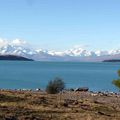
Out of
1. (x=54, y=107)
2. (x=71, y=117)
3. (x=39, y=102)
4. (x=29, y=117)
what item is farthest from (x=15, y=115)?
(x=39, y=102)

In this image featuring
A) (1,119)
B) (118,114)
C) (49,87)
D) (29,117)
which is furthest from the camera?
(49,87)

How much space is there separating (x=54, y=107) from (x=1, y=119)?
24.3ft

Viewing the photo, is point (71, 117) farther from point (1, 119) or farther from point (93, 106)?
point (93, 106)

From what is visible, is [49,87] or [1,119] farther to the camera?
[49,87]

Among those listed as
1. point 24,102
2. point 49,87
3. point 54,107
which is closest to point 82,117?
point 54,107

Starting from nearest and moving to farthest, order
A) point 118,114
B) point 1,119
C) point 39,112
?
point 1,119, point 39,112, point 118,114

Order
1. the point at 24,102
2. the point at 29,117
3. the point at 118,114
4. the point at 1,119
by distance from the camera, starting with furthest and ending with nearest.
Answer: the point at 24,102 → the point at 118,114 → the point at 29,117 → the point at 1,119

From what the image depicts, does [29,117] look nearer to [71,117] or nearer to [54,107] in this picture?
[71,117]

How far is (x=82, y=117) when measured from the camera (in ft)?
77.1

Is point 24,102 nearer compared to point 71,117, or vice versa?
point 71,117

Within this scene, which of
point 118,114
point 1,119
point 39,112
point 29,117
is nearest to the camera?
point 1,119

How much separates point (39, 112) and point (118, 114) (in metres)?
5.09

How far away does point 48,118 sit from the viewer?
22.7m

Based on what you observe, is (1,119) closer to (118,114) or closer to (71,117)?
(71,117)
